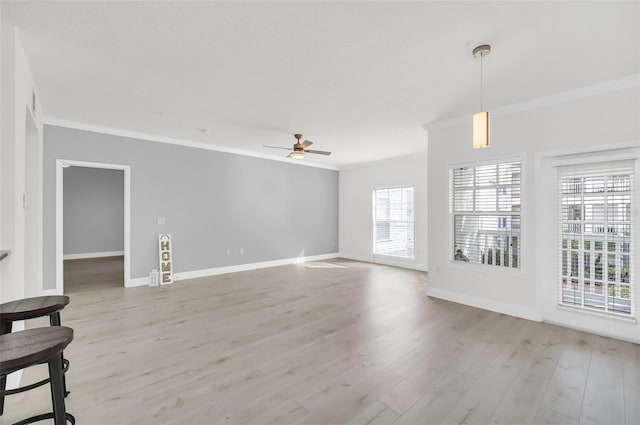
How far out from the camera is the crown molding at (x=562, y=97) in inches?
122

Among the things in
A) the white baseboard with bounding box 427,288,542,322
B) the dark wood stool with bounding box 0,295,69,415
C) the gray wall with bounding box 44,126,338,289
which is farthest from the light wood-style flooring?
the gray wall with bounding box 44,126,338,289

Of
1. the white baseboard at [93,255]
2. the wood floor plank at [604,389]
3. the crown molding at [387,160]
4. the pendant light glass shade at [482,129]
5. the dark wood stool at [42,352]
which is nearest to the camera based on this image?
the dark wood stool at [42,352]

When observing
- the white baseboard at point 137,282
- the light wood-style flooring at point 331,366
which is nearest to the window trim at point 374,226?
the light wood-style flooring at point 331,366

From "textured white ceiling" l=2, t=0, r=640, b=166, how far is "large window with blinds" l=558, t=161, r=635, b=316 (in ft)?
3.51

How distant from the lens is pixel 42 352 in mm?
1256

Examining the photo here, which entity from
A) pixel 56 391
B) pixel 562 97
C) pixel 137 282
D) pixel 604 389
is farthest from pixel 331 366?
pixel 137 282

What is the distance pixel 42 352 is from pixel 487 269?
14.9 ft

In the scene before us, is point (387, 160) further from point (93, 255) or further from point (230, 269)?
point (93, 255)

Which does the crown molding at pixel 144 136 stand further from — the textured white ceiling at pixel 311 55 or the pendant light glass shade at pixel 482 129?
the pendant light glass shade at pixel 482 129

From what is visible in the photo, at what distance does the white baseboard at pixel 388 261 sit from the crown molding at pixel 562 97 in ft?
11.7

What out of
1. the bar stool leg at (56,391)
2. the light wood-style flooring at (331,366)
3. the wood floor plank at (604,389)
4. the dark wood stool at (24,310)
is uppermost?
the dark wood stool at (24,310)

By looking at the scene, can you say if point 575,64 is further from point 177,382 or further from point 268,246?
point 268,246

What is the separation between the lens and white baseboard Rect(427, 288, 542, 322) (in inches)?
147

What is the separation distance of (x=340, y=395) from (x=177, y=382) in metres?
1.29
